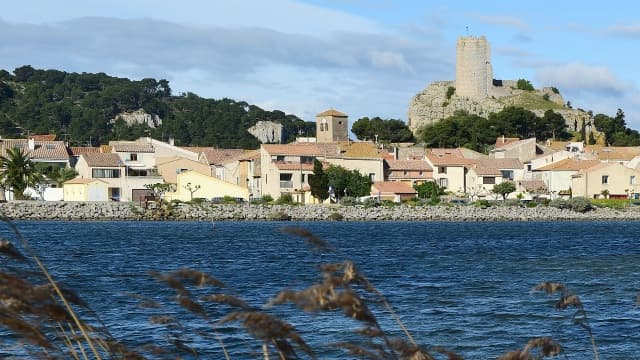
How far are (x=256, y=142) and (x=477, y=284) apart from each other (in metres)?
131

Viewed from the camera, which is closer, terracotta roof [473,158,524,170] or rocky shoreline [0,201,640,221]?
rocky shoreline [0,201,640,221]

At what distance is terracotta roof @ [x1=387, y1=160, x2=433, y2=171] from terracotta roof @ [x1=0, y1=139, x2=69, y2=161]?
2577cm

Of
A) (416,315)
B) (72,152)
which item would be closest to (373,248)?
(416,315)

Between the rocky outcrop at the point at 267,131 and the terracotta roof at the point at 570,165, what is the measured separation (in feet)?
291

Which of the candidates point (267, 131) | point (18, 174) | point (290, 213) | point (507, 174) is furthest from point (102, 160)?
point (267, 131)

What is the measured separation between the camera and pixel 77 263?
35969mm

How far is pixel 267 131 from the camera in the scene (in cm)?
17888

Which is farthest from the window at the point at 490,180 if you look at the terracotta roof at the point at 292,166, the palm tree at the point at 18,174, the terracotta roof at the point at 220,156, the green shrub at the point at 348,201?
the palm tree at the point at 18,174

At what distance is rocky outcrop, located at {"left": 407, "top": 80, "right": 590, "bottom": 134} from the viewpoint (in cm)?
12562

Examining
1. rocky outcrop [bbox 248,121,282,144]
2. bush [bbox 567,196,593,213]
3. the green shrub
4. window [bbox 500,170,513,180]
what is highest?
rocky outcrop [bbox 248,121,282,144]

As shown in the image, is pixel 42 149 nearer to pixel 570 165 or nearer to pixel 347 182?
pixel 347 182

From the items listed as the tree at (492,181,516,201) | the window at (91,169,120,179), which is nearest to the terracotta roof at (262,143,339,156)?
the window at (91,169,120,179)

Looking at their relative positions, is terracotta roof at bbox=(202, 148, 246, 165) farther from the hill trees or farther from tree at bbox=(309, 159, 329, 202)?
the hill trees

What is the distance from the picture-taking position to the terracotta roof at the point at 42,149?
8800 centimetres
